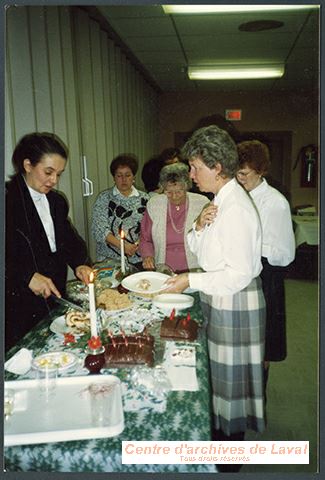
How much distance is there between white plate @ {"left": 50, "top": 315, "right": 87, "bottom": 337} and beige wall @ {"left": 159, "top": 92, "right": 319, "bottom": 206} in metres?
6.47

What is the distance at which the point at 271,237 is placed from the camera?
246 cm

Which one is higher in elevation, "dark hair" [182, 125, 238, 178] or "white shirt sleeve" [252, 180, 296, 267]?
"dark hair" [182, 125, 238, 178]

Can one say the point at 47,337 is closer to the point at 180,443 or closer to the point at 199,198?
the point at 180,443

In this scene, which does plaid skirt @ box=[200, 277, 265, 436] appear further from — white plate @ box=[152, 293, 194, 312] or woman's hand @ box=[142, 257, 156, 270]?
woman's hand @ box=[142, 257, 156, 270]

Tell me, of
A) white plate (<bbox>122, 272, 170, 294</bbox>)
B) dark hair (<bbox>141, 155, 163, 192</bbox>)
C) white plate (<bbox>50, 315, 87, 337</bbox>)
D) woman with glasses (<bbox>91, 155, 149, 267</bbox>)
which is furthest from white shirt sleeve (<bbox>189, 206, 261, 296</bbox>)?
dark hair (<bbox>141, 155, 163, 192</bbox>)

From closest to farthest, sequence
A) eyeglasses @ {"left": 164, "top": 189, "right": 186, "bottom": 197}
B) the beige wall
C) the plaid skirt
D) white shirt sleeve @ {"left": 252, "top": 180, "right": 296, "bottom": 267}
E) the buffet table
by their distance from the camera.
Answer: the buffet table < the plaid skirt < white shirt sleeve @ {"left": 252, "top": 180, "right": 296, "bottom": 267} < eyeglasses @ {"left": 164, "top": 189, "right": 186, "bottom": 197} < the beige wall

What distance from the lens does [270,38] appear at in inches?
167

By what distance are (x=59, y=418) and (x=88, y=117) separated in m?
2.94

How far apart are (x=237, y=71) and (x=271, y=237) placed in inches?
157

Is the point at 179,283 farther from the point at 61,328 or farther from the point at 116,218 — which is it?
the point at 116,218

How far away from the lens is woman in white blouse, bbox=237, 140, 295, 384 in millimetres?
2451

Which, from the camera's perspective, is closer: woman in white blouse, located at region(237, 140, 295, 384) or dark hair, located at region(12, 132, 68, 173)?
dark hair, located at region(12, 132, 68, 173)

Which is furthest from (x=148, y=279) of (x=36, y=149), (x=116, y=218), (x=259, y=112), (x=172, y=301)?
(x=259, y=112)

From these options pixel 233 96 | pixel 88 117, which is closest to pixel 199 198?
pixel 88 117
